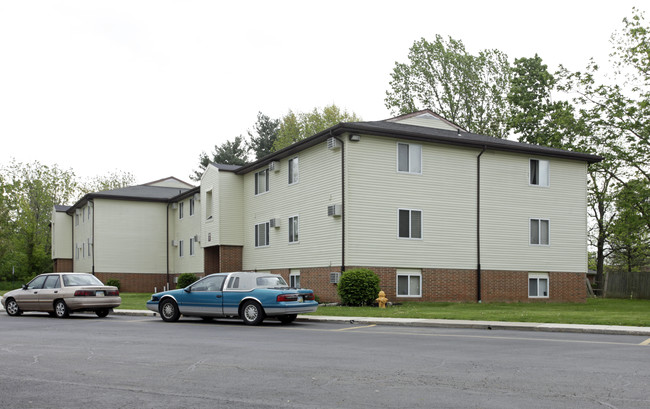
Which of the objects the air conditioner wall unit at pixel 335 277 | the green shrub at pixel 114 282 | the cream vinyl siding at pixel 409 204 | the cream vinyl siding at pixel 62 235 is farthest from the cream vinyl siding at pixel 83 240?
the cream vinyl siding at pixel 409 204

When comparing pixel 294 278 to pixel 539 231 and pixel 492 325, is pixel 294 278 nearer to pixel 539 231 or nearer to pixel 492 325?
pixel 539 231

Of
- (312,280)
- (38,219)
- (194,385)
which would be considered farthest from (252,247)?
(38,219)

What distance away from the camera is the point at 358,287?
25.7 m

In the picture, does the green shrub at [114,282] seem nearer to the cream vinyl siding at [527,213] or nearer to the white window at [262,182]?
the white window at [262,182]

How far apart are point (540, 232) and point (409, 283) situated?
7310 mm

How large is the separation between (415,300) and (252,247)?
10.5 m

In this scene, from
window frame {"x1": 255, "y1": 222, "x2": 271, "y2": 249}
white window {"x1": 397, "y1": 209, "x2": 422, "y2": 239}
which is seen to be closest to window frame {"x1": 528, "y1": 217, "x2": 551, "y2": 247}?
white window {"x1": 397, "y1": 209, "x2": 422, "y2": 239}

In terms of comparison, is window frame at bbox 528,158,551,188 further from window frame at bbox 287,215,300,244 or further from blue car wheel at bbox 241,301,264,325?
blue car wheel at bbox 241,301,264,325

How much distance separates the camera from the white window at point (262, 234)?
113 feet

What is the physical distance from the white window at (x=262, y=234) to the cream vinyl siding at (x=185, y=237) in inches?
304

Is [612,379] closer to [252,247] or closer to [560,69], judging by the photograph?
[252,247]

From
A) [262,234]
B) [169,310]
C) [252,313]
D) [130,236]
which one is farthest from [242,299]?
[130,236]

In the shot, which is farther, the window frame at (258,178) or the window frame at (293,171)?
the window frame at (258,178)

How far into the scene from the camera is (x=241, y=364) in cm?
1075
